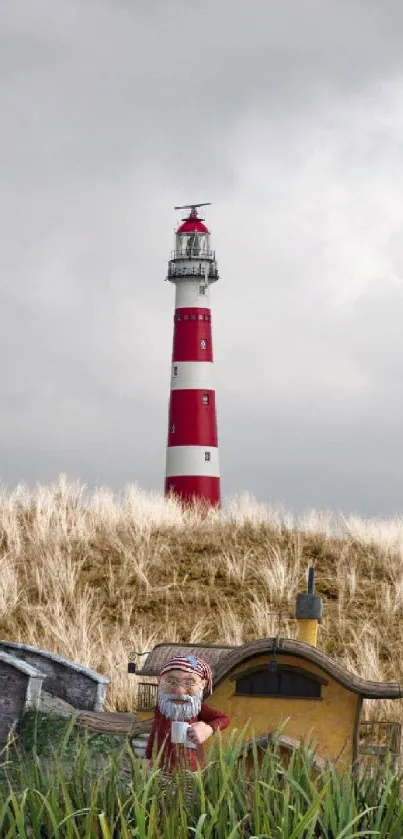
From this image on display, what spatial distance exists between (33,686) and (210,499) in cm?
1960

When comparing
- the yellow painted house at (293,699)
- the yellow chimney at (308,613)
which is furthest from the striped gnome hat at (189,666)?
the yellow chimney at (308,613)

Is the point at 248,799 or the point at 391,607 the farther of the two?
the point at 391,607

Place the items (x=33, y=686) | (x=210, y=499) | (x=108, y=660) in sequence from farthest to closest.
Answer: (x=210, y=499), (x=108, y=660), (x=33, y=686)

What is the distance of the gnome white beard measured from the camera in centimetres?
782

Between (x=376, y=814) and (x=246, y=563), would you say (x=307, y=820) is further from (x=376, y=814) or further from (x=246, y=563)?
(x=246, y=563)

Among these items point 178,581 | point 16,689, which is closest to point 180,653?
point 16,689

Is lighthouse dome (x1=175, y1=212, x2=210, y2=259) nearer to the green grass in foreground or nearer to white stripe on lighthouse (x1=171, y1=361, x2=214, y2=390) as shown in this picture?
white stripe on lighthouse (x1=171, y1=361, x2=214, y2=390)

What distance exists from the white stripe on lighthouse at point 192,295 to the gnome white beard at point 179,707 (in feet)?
80.7

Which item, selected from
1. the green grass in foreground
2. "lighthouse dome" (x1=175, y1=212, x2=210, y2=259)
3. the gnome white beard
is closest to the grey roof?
the gnome white beard

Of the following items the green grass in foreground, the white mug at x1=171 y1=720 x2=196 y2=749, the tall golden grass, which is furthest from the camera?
the tall golden grass

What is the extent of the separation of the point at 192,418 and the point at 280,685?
21.9 m

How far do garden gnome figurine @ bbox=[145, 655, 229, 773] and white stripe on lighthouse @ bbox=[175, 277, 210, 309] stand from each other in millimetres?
24523

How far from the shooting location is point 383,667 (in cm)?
1686

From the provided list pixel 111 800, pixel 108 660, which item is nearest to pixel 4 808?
pixel 111 800
